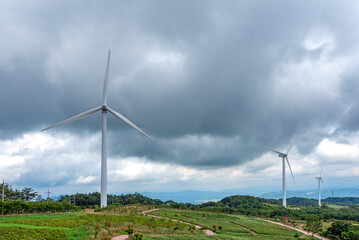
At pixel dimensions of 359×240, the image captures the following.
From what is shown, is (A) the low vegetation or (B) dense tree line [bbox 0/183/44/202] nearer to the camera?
(A) the low vegetation

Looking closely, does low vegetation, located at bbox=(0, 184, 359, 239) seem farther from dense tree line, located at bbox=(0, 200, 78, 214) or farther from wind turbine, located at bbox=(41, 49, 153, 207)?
wind turbine, located at bbox=(41, 49, 153, 207)

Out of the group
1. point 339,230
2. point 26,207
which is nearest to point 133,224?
point 26,207

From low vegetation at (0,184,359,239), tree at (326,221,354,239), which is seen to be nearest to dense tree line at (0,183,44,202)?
low vegetation at (0,184,359,239)

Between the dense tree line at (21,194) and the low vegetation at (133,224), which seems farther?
the dense tree line at (21,194)

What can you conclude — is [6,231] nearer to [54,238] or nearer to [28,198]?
[54,238]

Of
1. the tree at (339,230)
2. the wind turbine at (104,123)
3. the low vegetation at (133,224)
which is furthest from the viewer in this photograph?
the wind turbine at (104,123)

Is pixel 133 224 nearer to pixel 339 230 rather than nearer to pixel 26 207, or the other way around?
pixel 26 207

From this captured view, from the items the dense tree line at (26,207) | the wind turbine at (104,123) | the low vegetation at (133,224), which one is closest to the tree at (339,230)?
the low vegetation at (133,224)

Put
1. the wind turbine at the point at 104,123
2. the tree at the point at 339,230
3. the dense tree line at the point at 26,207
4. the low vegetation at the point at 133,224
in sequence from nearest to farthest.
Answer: the low vegetation at the point at 133,224
the dense tree line at the point at 26,207
the tree at the point at 339,230
the wind turbine at the point at 104,123

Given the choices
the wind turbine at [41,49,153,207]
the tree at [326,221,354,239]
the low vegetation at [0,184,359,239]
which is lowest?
the tree at [326,221,354,239]

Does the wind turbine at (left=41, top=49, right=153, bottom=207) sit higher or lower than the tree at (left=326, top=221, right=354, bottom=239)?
higher

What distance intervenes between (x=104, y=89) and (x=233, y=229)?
42.0 m

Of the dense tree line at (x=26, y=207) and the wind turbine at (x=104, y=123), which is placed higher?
the wind turbine at (x=104, y=123)

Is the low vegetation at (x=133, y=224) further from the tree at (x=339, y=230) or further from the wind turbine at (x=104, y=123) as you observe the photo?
the wind turbine at (x=104, y=123)
